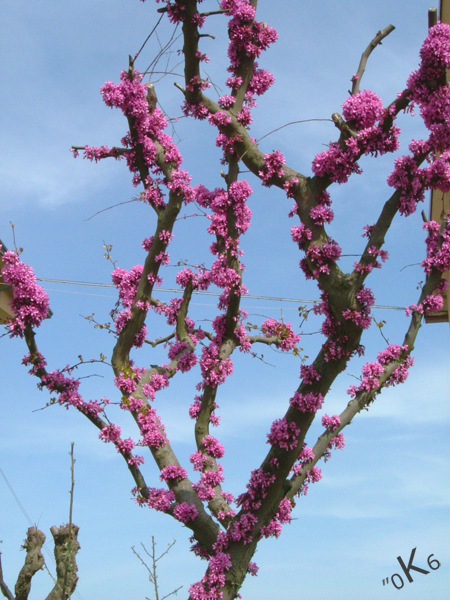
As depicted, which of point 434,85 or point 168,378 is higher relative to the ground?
point 434,85

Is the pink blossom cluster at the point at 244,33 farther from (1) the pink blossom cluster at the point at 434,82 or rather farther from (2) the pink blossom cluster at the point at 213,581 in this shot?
(2) the pink blossom cluster at the point at 213,581

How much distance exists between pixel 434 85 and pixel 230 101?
226cm

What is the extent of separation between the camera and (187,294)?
8.48 meters

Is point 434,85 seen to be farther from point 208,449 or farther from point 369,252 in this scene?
point 208,449

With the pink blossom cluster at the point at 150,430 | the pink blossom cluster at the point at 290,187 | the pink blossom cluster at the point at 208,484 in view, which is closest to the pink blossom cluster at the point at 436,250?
the pink blossom cluster at the point at 290,187

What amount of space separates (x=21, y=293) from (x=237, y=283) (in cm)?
244

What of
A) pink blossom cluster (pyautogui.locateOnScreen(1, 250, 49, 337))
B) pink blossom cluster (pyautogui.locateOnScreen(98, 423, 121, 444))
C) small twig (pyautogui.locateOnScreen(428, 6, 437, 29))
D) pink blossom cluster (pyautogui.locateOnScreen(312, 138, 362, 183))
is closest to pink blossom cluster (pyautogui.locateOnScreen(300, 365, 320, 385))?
pink blossom cluster (pyautogui.locateOnScreen(312, 138, 362, 183))

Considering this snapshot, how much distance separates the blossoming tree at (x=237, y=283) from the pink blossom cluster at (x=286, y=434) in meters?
0.01

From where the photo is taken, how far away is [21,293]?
6910 millimetres

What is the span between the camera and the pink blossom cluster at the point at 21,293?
687cm

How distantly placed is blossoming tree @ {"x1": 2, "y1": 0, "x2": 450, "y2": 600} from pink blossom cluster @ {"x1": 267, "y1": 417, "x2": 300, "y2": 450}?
0.04ft

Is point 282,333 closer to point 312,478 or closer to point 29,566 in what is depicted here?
point 312,478

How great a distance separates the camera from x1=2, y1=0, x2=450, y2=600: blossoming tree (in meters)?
5.94

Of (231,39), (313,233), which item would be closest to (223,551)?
(313,233)
